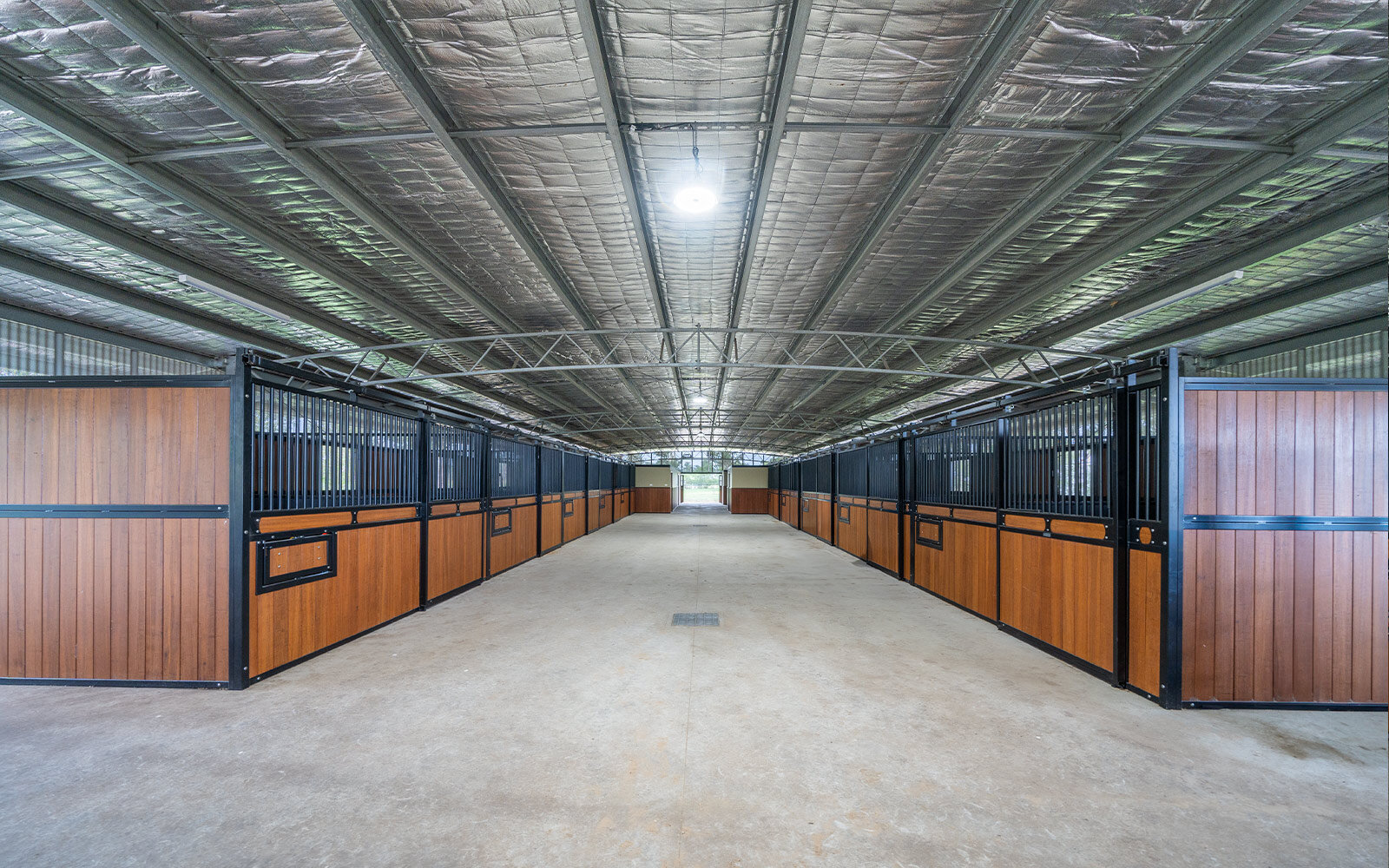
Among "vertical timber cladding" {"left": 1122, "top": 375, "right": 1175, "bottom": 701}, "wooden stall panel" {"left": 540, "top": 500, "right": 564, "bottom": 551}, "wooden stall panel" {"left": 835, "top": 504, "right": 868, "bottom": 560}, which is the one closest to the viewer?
"vertical timber cladding" {"left": 1122, "top": 375, "right": 1175, "bottom": 701}

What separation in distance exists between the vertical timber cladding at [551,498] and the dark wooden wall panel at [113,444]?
9.24m

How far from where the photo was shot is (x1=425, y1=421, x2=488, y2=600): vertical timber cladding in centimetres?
A: 828

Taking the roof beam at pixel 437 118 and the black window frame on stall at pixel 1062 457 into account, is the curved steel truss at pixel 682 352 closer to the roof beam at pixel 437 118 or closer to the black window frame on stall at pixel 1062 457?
the black window frame on stall at pixel 1062 457

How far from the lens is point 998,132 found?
3867 mm

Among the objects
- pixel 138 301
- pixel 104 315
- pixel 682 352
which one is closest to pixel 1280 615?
pixel 682 352

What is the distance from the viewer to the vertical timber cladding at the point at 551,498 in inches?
562

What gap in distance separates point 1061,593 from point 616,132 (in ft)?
18.8

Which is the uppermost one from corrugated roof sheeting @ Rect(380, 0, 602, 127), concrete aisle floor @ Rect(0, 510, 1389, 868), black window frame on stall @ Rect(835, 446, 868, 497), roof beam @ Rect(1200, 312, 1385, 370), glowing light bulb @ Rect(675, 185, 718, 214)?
corrugated roof sheeting @ Rect(380, 0, 602, 127)

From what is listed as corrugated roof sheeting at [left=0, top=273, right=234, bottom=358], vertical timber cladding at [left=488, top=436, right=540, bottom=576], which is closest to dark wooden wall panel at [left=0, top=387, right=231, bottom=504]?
corrugated roof sheeting at [left=0, top=273, right=234, bottom=358]

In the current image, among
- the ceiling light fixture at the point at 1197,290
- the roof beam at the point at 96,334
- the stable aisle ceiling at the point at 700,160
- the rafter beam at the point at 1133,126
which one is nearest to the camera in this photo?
the rafter beam at the point at 1133,126

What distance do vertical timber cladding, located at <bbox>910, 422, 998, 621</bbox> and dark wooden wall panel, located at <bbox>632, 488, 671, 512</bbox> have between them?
26053 mm

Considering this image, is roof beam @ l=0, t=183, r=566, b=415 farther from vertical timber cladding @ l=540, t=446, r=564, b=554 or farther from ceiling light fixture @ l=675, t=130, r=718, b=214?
vertical timber cladding @ l=540, t=446, r=564, b=554

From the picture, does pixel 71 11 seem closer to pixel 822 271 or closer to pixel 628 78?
pixel 628 78

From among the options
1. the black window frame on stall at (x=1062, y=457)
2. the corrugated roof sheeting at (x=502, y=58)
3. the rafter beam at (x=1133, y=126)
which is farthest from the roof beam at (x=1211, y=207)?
the corrugated roof sheeting at (x=502, y=58)
